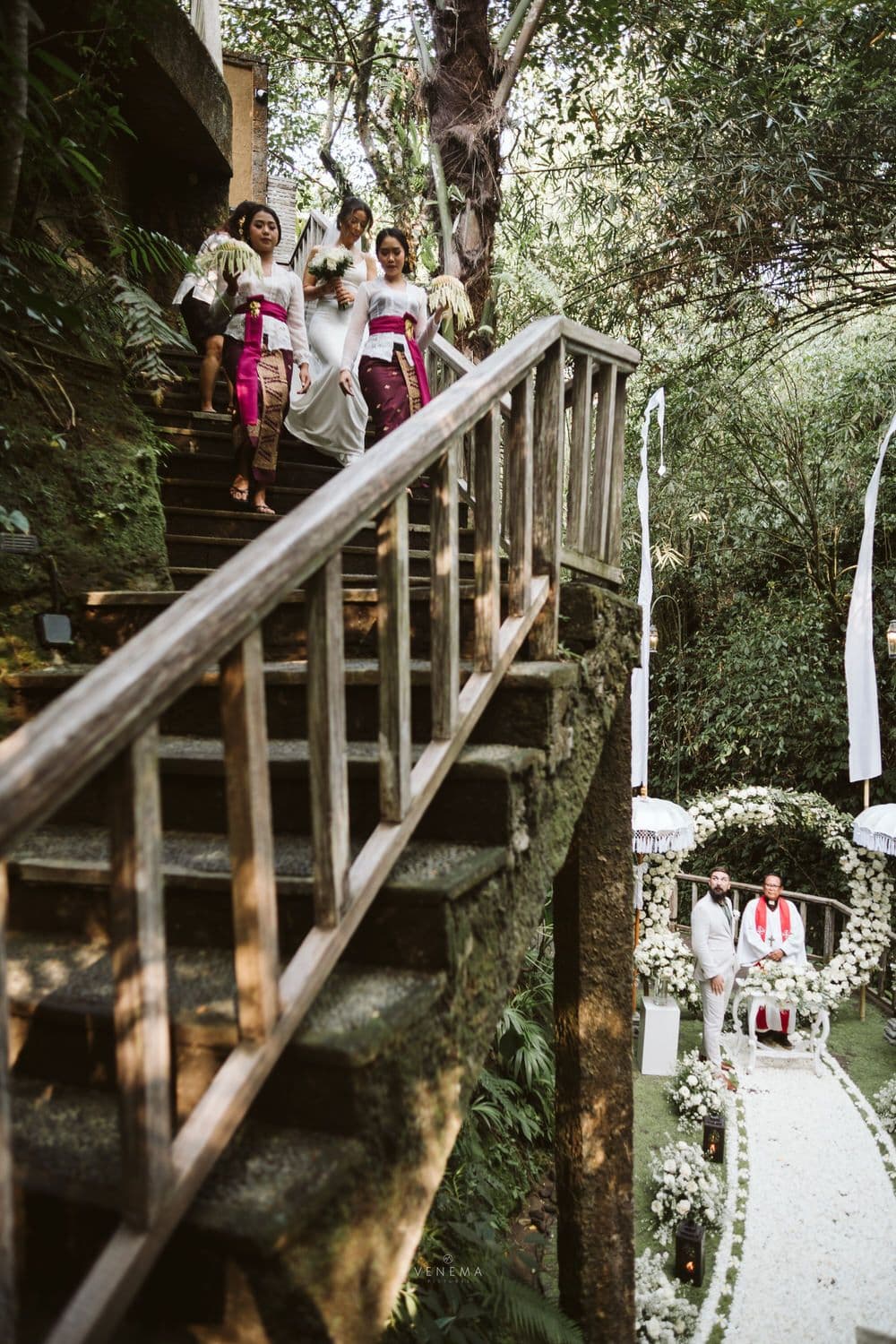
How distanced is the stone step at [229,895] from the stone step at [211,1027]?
0.16 feet

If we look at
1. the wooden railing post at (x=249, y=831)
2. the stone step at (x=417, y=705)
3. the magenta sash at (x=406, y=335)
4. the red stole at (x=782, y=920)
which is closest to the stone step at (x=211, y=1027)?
the wooden railing post at (x=249, y=831)

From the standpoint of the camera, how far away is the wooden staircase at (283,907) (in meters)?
1.26

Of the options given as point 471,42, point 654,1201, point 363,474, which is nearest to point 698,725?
point 654,1201

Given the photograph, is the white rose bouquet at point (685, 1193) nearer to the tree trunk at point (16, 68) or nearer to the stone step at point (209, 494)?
the stone step at point (209, 494)

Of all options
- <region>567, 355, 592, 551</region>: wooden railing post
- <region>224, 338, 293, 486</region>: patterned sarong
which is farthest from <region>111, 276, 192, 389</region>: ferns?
<region>567, 355, 592, 551</region>: wooden railing post

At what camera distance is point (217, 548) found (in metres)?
3.94

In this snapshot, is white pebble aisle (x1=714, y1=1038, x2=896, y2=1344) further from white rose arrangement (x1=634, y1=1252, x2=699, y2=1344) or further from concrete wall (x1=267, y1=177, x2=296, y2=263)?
concrete wall (x1=267, y1=177, x2=296, y2=263)

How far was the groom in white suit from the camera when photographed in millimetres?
7812

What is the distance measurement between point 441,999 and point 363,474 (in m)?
1.08

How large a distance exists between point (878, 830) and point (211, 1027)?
7.86 meters

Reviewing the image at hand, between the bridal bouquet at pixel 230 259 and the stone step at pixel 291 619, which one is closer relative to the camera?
the stone step at pixel 291 619

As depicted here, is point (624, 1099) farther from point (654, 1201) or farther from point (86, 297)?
point (86, 297)

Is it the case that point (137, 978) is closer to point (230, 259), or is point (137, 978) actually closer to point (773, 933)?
point (230, 259)

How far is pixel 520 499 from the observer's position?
2535 millimetres
